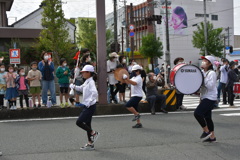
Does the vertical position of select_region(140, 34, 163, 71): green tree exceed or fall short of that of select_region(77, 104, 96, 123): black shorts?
it exceeds it

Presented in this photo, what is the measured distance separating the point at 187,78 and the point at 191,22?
63162 mm

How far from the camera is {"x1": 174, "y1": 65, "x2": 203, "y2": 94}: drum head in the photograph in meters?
6.77

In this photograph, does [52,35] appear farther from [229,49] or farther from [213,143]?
[213,143]

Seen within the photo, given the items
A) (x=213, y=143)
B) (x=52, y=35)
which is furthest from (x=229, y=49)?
(x=213, y=143)

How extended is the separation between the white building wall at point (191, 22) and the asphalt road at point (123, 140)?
55.6 m

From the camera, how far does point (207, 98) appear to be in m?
6.61

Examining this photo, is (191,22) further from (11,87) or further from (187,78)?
(187,78)

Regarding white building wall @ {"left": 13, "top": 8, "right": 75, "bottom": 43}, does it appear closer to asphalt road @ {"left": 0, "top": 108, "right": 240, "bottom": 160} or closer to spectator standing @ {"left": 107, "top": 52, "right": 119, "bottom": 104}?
spectator standing @ {"left": 107, "top": 52, "right": 119, "bottom": 104}

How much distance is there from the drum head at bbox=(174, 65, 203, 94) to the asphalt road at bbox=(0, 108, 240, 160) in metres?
1.14

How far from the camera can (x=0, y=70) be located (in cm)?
1105

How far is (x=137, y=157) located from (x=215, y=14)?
68870 mm

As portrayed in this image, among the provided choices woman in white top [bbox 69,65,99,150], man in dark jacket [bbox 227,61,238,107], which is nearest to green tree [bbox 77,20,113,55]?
man in dark jacket [bbox 227,61,238,107]

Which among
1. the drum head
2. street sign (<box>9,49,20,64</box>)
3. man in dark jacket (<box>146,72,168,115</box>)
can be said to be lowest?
man in dark jacket (<box>146,72,168,115</box>)

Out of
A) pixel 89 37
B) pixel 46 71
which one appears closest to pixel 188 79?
pixel 46 71
